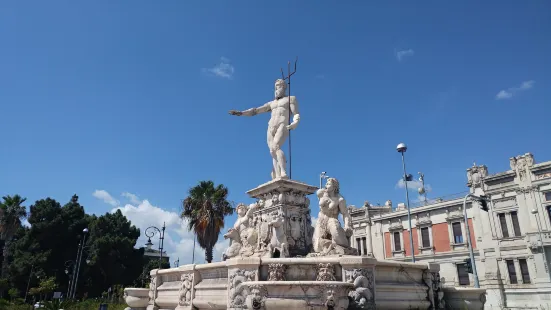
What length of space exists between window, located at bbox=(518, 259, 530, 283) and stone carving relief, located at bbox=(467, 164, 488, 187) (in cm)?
659

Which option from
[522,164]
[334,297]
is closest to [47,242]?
[334,297]

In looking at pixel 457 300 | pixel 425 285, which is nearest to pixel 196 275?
pixel 425 285

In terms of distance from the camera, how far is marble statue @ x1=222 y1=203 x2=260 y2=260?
9797 mm

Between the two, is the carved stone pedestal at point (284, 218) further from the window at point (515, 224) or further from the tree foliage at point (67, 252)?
the tree foliage at point (67, 252)

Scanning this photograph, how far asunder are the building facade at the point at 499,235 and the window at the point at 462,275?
7 centimetres

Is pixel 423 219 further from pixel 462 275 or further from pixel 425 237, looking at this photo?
pixel 462 275

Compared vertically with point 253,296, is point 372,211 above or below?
above

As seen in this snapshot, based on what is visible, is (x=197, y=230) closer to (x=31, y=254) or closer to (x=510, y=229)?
(x=31, y=254)

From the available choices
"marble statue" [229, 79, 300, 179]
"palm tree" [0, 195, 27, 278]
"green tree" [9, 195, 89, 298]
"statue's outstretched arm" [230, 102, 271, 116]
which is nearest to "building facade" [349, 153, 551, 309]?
"marble statue" [229, 79, 300, 179]

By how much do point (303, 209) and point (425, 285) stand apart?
3.48 metres

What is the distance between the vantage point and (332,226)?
28.0 feet

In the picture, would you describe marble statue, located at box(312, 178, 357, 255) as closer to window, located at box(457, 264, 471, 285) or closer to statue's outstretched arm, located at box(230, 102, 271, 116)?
statue's outstretched arm, located at box(230, 102, 271, 116)

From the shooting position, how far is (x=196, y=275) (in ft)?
28.1

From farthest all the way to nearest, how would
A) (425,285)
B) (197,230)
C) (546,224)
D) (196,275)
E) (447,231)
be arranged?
(447,231), (197,230), (546,224), (196,275), (425,285)
